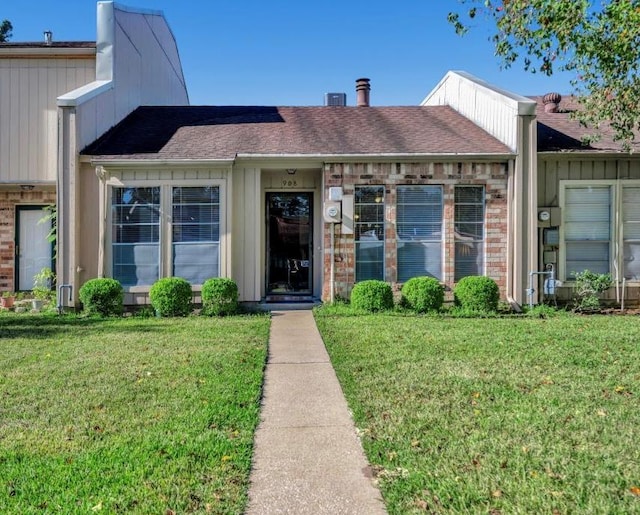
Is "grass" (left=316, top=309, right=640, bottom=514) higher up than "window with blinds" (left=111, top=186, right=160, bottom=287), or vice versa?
"window with blinds" (left=111, top=186, right=160, bottom=287)

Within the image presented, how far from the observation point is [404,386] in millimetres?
4570

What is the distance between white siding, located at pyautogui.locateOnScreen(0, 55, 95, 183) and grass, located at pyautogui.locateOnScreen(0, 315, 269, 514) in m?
5.28

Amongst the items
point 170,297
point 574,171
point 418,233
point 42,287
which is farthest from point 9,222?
point 574,171

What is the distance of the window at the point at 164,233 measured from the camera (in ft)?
30.5

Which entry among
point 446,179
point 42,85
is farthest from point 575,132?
point 42,85

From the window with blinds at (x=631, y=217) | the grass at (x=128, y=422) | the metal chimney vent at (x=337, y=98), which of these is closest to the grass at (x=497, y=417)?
the grass at (x=128, y=422)

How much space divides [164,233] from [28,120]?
14.9 ft

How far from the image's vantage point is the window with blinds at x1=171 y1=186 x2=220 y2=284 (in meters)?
9.35

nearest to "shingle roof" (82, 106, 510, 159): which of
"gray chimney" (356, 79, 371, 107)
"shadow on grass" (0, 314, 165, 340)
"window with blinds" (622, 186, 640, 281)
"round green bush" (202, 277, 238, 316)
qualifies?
"gray chimney" (356, 79, 371, 107)

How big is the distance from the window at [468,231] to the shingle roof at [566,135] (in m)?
1.72

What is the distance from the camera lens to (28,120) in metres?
10.7

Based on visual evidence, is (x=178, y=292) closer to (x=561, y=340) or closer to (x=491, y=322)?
(x=491, y=322)

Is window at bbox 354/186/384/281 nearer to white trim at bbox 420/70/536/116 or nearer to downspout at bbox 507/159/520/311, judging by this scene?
downspout at bbox 507/159/520/311

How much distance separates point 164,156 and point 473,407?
24.4 feet
